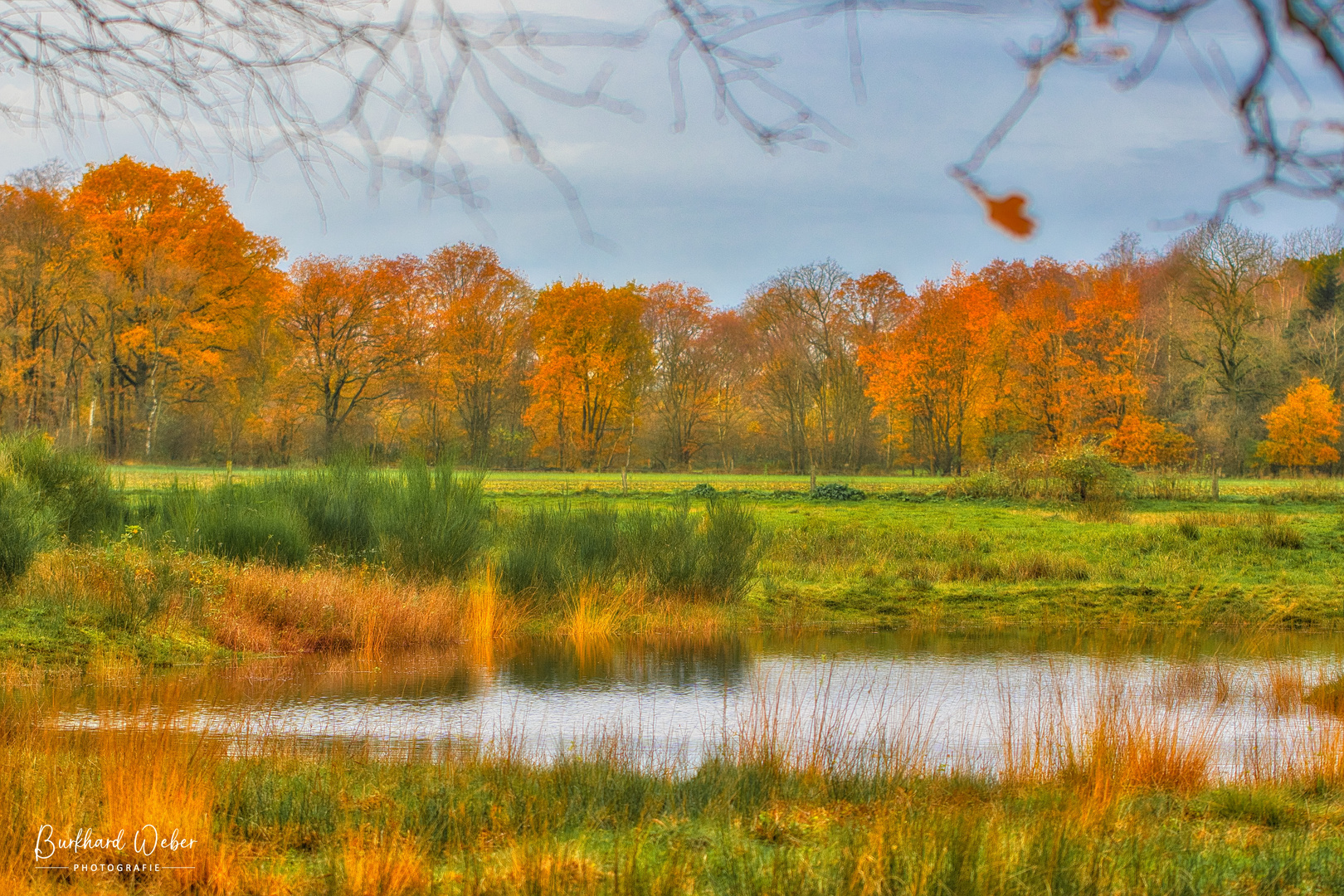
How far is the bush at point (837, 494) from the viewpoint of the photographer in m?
32.0

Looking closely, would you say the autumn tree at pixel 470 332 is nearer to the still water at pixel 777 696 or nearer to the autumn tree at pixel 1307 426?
the autumn tree at pixel 1307 426

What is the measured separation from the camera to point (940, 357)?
1845 inches

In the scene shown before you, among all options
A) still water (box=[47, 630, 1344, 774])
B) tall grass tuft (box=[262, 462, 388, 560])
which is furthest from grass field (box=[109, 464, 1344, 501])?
still water (box=[47, 630, 1344, 774])

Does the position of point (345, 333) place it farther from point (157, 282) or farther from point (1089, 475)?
point (1089, 475)

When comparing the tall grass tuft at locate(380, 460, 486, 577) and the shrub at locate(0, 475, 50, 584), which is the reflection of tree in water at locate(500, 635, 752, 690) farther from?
the shrub at locate(0, 475, 50, 584)

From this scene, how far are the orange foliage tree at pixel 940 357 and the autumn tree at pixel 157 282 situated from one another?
25.2 meters

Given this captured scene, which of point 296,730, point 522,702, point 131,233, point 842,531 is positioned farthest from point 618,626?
point 131,233

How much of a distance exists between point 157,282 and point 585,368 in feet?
61.5

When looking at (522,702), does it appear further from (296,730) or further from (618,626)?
(618,626)

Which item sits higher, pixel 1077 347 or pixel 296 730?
pixel 1077 347

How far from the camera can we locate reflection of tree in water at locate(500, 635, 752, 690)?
40.2 ft

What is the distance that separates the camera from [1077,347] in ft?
150

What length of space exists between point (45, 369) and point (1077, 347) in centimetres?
3819
